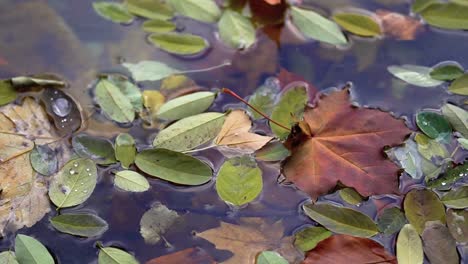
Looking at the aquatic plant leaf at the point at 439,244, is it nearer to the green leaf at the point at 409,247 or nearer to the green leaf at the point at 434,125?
the green leaf at the point at 409,247

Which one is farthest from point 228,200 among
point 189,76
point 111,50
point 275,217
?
point 111,50

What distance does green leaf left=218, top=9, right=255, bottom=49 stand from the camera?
1288 mm

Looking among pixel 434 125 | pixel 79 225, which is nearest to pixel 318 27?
pixel 434 125

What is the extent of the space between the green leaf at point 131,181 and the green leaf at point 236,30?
1.25ft

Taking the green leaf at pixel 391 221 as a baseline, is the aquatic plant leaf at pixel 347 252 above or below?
below

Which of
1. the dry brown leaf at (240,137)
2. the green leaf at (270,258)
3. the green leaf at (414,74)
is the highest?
the green leaf at (414,74)

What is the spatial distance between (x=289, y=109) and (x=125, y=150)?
0.32m

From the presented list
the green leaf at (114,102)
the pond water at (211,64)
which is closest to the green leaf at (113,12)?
the pond water at (211,64)

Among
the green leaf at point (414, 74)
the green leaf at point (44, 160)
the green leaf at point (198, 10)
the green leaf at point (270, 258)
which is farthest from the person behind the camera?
the green leaf at point (198, 10)

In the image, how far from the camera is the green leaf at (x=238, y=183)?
3.43 ft

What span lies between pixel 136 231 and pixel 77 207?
0.11 meters

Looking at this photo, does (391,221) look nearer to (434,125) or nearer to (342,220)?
(342,220)

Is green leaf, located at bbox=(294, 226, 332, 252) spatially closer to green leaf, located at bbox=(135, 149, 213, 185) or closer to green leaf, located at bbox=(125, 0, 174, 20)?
green leaf, located at bbox=(135, 149, 213, 185)

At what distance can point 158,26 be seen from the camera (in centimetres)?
132
